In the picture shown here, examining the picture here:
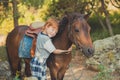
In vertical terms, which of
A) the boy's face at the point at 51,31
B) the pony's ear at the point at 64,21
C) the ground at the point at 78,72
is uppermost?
the pony's ear at the point at 64,21

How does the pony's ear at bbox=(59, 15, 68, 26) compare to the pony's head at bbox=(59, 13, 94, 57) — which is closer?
the pony's head at bbox=(59, 13, 94, 57)

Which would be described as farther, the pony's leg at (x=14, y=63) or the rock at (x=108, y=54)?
the rock at (x=108, y=54)

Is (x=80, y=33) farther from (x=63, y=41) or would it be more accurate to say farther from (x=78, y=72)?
(x=78, y=72)

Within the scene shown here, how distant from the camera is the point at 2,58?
10383 mm

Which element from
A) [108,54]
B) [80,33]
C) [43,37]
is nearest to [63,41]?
[43,37]

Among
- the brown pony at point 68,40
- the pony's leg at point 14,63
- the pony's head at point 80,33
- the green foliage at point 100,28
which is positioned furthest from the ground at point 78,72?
the green foliage at point 100,28

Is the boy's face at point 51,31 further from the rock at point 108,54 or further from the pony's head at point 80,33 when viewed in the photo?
the rock at point 108,54

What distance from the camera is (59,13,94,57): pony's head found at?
5046 mm

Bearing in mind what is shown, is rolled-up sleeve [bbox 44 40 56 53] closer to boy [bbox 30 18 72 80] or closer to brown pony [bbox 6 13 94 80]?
boy [bbox 30 18 72 80]

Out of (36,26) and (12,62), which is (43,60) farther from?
(12,62)

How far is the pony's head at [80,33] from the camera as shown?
16.6 ft

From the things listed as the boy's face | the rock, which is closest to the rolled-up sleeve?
the boy's face

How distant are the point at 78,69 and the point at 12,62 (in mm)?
2522

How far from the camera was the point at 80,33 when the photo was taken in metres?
5.12
